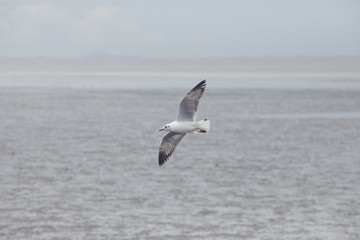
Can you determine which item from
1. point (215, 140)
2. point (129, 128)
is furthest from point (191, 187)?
point (129, 128)

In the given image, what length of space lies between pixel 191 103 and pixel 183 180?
44265mm

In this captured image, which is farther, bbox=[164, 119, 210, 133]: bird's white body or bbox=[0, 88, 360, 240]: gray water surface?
bbox=[0, 88, 360, 240]: gray water surface

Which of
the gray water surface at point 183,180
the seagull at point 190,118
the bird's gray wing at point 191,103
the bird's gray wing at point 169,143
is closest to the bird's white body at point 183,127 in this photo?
the seagull at point 190,118

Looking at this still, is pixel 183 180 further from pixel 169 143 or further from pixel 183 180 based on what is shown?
pixel 169 143

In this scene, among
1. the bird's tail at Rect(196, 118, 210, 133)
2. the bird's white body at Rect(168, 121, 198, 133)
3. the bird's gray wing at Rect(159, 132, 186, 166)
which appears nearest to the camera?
the bird's tail at Rect(196, 118, 210, 133)

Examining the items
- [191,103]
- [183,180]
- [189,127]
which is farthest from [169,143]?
[183,180]

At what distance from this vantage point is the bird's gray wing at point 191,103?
654 inches

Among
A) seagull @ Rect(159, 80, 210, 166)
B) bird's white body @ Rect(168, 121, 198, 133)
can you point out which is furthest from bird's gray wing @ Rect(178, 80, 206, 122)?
bird's white body @ Rect(168, 121, 198, 133)

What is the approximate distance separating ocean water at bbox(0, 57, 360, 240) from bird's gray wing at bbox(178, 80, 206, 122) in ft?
93.5

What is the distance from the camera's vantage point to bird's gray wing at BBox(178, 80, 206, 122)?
1662 centimetres

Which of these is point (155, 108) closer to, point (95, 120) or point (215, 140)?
point (95, 120)

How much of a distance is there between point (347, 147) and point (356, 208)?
85.5ft

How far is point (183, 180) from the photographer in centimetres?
6081

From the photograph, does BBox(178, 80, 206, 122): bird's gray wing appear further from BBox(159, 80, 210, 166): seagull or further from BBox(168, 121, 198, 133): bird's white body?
BBox(168, 121, 198, 133): bird's white body
